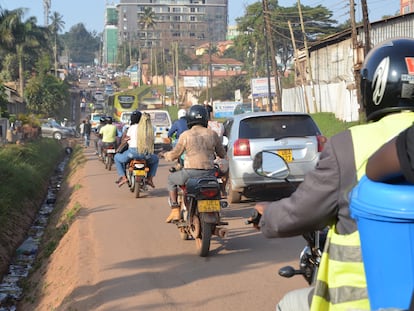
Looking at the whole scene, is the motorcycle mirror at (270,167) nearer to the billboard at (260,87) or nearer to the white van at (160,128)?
the white van at (160,128)

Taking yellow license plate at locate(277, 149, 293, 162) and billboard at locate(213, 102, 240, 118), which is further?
billboard at locate(213, 102, 240, 118)

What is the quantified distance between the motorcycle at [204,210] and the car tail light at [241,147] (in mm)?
3229

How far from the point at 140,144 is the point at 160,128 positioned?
14110 mm

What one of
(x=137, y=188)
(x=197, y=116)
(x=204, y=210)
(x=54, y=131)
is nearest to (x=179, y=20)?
(x=54, y=131)

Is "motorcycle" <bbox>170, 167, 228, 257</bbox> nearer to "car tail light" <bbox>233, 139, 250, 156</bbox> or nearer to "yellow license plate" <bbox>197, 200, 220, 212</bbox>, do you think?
"yellow license plate" <bbox>197, 200, 220, 212</bbox>

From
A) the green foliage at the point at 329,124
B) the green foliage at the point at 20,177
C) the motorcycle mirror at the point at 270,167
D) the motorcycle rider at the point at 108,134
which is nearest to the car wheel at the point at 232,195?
the green foliage at the point at 20,177

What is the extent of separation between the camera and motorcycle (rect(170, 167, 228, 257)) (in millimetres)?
7375

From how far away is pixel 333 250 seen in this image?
2.38 meters

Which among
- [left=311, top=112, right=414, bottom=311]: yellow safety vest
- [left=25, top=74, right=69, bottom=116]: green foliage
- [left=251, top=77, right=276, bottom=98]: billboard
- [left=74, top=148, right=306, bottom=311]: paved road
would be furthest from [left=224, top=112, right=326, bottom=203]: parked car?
[left=25, top=74, right=69, bottom=116]: green foliage

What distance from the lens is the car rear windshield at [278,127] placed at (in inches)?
435

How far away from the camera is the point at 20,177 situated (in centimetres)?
1792

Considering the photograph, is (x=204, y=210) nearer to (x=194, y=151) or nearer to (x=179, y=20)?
(x=194, y=151)

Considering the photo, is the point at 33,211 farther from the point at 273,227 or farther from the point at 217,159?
the point at 273,227

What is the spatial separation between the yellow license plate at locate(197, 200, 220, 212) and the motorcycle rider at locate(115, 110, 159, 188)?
5517 millimetres
